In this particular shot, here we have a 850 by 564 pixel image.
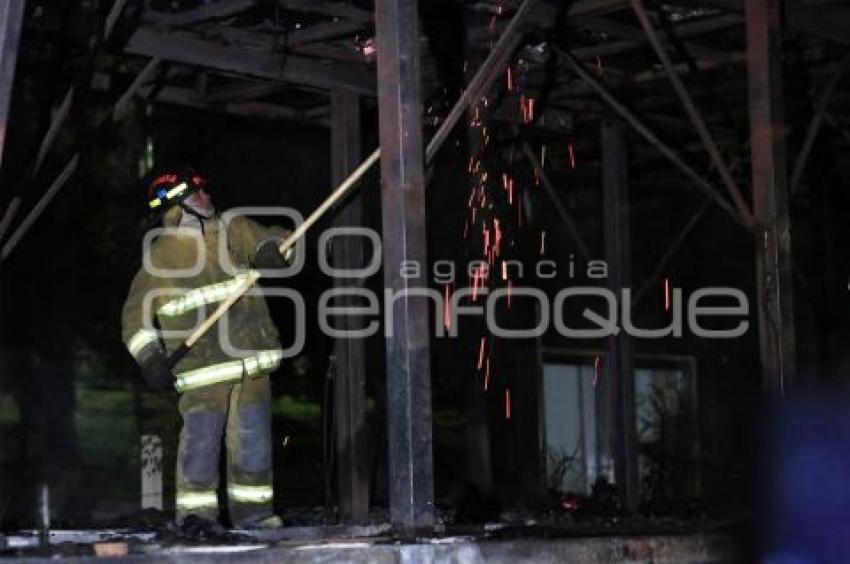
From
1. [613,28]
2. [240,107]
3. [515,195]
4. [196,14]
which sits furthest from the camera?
[515,195]

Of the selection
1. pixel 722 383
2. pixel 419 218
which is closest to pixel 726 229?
pixel 722 383

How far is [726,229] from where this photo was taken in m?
15.0

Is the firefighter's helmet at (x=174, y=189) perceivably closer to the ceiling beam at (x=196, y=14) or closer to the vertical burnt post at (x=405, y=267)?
the vertical burnt post at (x=405, y=267)

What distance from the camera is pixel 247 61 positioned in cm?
867

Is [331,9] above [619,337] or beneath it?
above

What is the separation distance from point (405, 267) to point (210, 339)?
165cm

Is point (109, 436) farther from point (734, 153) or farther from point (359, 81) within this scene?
point (734, 153)

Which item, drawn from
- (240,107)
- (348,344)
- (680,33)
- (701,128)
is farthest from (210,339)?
(680,33)

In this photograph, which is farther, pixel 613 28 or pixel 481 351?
pixel 481 351

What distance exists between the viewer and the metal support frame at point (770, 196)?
24.4 ft

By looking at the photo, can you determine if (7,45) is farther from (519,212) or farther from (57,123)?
(519,212)

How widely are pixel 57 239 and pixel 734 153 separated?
5687mm

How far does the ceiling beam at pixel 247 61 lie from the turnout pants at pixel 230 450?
7.83 ft

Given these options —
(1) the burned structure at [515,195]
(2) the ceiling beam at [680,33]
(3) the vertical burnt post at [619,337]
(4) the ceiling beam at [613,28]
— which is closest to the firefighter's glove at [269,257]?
(1) the burned structure at [515,195]
